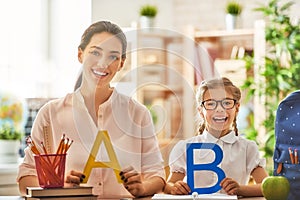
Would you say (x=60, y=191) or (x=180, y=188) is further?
(x=180, y=188)

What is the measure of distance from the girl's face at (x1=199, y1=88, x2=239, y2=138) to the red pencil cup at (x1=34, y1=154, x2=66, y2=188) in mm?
530

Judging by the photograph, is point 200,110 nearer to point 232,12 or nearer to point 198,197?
point 198,197

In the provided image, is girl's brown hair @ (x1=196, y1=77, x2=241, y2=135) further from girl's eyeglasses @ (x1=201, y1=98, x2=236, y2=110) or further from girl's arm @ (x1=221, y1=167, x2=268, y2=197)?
girl's arm @ (x1=221, y1=167, x2=268, y2=197)

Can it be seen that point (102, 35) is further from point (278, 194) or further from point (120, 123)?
point (278, 194)

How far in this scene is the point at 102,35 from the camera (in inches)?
90.6

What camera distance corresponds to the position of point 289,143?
2197 mm

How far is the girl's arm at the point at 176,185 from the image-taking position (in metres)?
2.20

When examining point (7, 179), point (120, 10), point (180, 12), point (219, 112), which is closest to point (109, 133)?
point (219, 112)

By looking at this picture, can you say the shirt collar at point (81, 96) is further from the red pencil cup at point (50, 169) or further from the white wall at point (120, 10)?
the white wall at point (120, 10)

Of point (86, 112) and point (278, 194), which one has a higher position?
point (86, 112)

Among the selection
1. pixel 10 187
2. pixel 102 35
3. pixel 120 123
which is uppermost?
pixel 102 35

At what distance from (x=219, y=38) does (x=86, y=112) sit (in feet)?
11.2

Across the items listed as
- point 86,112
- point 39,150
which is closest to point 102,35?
point 86,112

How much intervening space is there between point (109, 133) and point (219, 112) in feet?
1.31
